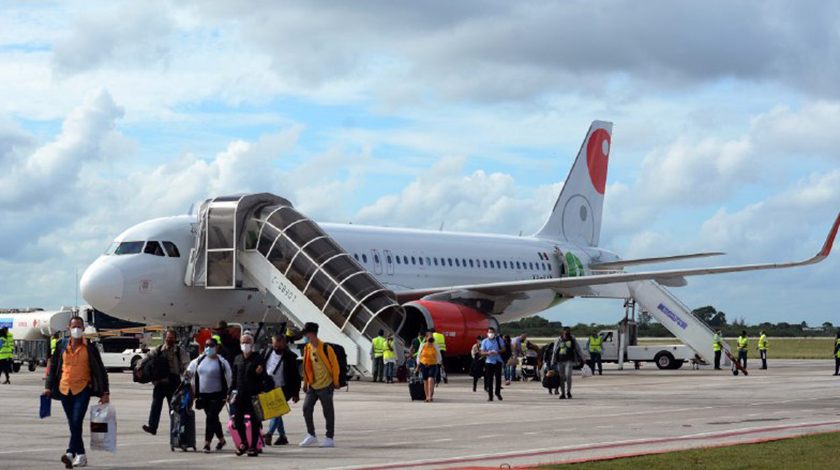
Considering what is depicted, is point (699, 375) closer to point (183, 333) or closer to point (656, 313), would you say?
point (656, 313)

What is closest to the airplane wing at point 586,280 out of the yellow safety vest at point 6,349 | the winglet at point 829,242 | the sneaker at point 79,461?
the winglet at point 829,242

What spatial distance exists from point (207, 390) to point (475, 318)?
18.2 metres

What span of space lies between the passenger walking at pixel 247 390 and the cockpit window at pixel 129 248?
631 inches

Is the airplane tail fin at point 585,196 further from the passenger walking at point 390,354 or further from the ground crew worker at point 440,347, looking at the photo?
the passenger walking at point 390,354

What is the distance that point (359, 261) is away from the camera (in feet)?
114

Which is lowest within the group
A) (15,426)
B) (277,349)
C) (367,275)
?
(15,426)

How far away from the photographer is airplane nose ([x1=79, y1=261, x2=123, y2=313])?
29516 mm

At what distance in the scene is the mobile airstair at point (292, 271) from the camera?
93.7 feet

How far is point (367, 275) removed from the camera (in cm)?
2902

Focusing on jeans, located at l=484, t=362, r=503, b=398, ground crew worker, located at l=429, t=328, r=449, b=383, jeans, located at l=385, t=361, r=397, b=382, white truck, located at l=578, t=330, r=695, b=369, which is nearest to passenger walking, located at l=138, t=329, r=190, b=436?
jeans, located at l=484, t=362, r=503, b=398

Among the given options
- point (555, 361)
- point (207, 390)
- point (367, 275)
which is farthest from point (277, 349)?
point (367, 275)

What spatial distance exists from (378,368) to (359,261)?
5.47m

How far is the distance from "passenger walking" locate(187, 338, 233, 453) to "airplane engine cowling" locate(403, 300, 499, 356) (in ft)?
53.3

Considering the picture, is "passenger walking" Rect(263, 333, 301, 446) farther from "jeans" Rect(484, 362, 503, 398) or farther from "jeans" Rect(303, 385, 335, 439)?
"jeans" Rect(484, 362, 503, 398)
